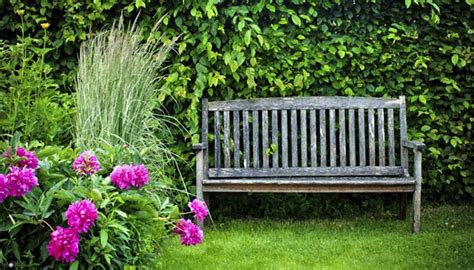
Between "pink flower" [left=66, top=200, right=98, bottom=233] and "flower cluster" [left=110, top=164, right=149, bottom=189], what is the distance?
26cm

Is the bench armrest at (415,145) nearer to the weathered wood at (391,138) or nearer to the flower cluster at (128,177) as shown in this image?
the weathered wood at (391,138)

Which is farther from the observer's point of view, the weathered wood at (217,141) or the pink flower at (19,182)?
the weathered wood at (217,141)

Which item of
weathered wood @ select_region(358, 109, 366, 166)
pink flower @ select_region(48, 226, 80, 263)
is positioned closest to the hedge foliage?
weathered wood @ select_region(358, 109, 366, 166)

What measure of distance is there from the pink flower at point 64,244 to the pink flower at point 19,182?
18cm

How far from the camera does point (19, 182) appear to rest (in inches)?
77.3

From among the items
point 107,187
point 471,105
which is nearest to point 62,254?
point 107,187

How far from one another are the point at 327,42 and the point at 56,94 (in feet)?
6.43

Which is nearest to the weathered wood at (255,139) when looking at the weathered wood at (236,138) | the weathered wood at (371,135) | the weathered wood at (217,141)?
the weathered wood at (236,138)

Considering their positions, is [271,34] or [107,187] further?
[271,34]

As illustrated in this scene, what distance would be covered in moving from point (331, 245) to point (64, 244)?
2.08 m

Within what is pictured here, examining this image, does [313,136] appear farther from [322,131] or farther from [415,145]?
[415,145]

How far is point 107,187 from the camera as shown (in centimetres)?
212

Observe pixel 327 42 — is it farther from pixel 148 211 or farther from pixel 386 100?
pixel 148 211

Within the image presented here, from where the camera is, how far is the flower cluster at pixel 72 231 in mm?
1891
